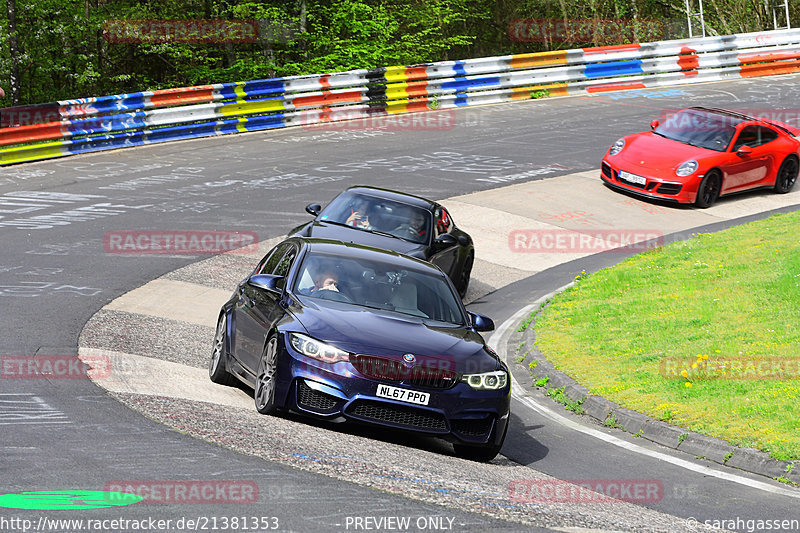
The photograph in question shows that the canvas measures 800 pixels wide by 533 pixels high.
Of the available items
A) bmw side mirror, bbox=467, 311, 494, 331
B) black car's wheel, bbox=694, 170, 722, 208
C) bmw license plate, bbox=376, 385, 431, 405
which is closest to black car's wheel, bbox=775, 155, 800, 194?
black car's wheel, bbox=694, 170, 722, 208

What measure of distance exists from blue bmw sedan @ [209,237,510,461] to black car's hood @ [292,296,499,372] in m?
0.01

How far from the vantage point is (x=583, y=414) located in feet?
35.2

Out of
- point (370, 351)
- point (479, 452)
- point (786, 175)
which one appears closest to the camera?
point (370, 351)

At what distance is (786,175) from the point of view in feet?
Answer: 74.9

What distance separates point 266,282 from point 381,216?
5292 mm

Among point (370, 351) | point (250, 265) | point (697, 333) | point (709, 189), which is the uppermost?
point (370, 351)

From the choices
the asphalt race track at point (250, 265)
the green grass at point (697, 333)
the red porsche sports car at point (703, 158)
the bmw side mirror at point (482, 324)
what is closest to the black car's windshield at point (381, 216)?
the asphalt race track at point (250, 265)

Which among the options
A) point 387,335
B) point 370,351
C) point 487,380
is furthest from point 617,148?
point 370,351

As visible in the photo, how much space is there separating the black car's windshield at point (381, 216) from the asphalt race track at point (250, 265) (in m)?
1.74

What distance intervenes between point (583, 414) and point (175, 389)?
13.3 feet

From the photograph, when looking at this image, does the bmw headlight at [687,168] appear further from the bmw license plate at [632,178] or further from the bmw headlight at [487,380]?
the bmw headlight at [487,380]

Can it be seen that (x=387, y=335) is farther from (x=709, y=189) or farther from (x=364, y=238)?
(x=709, y=189)

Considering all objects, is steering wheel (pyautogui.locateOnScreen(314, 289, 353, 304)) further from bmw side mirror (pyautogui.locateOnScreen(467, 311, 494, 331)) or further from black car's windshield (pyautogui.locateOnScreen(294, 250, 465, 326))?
bmw side mirror (pyautogui.locateOnScreen(467, 311, 494, 331))

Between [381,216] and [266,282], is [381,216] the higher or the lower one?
the lower one
